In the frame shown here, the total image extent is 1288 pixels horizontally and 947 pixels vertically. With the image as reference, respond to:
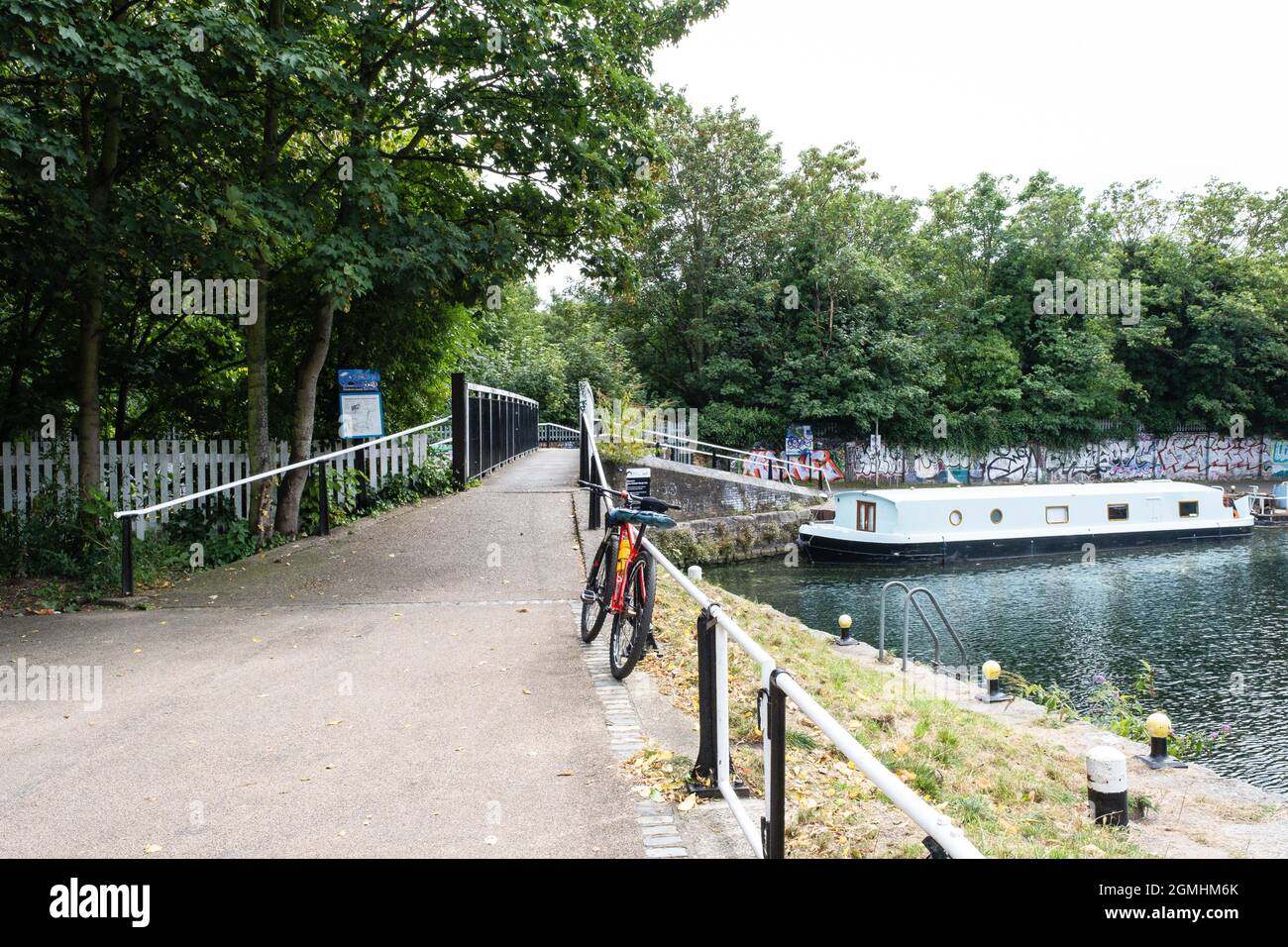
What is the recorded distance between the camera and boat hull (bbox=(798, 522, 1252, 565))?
22.8 m

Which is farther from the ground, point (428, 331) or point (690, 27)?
point (690, 27)

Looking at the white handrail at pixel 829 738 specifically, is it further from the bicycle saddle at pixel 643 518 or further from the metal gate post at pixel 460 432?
the metal gate post at pixel 460 432

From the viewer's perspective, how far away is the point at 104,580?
9047 mm

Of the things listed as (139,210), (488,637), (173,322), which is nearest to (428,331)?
(173,322)

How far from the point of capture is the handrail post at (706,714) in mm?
4055

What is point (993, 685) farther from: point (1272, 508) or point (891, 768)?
point (1272, 508)

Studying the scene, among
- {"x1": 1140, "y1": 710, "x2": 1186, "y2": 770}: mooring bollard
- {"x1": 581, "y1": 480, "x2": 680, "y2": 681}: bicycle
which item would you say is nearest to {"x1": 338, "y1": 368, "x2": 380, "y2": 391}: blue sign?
{"x1": 581, "y1": 480, "x2": 680, "y2": 681}: bicycle

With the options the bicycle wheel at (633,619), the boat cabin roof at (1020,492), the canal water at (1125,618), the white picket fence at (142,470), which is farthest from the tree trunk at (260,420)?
the boat cabin roof at (1020,492)

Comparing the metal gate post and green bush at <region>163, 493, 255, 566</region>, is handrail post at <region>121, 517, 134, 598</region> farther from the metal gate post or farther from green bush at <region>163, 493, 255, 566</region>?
the metal gate post

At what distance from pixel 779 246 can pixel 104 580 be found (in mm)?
30521

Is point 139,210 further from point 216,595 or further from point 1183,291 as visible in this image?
point 1183,291

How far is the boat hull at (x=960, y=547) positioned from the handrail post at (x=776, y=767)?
66.2 feet

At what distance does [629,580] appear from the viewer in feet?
19.4

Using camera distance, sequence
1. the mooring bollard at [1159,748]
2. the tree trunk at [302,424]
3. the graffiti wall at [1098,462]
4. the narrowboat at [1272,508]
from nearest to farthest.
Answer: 1. the mooring bollard at [1159,748]
2. the tree trunk at [302,424]
3. the narrowboat at [1272,508]
4. the graffiti wall at [1098,462]
